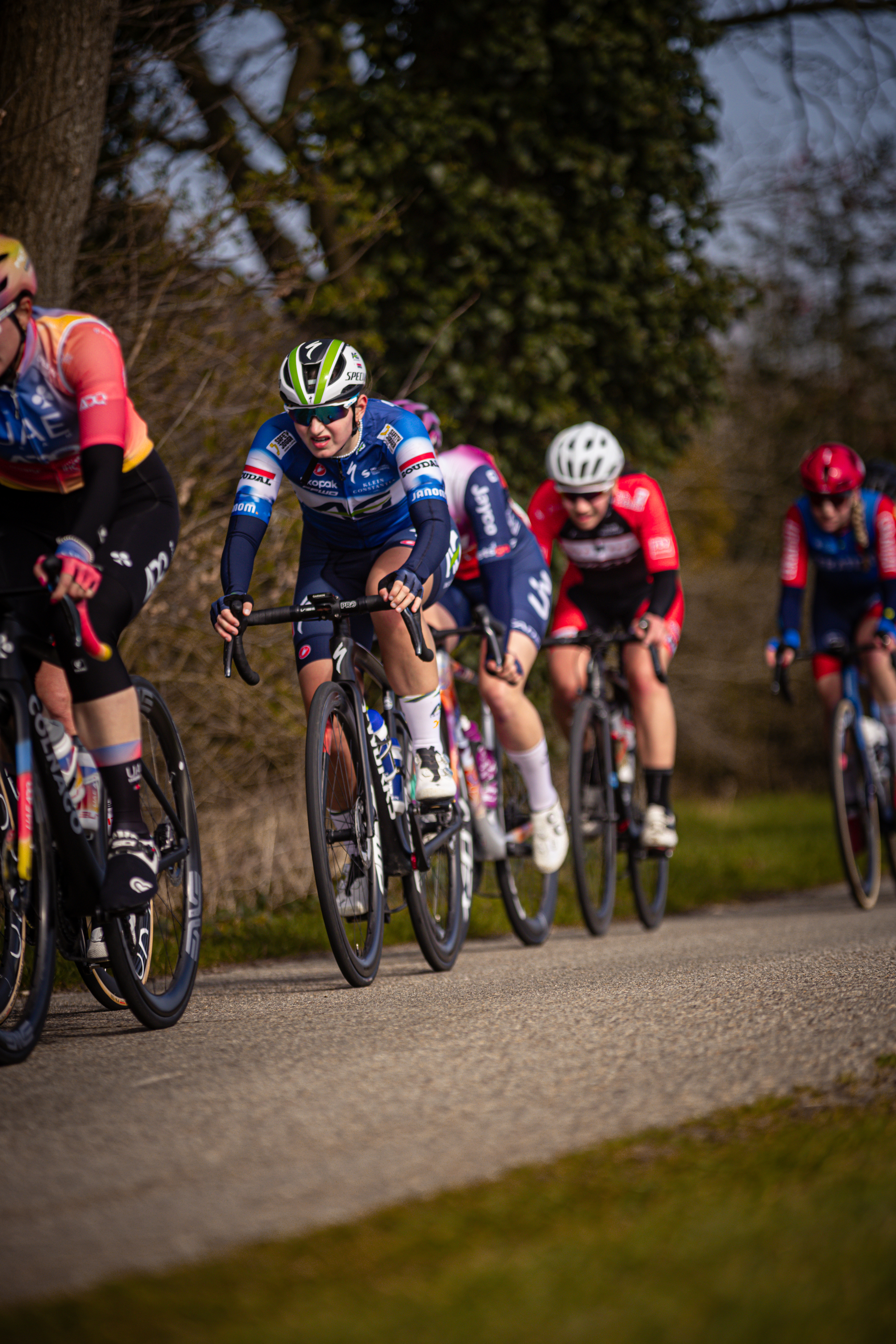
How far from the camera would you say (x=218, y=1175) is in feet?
7.89

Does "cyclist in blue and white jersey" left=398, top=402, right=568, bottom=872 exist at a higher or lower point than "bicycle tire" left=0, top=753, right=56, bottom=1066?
higher

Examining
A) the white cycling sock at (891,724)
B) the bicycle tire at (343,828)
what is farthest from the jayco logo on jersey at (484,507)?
the white cycling sock at (891,724)

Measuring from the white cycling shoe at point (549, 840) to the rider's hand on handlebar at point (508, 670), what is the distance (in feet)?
2.25

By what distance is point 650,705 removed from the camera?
7.28 m

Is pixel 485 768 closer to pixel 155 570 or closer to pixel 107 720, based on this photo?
pixel 155 570

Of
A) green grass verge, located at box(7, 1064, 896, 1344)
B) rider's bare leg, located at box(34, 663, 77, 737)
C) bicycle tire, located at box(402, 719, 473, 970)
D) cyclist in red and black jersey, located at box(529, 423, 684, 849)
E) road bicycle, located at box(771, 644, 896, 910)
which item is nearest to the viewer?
green grass verge, located at box(7, 1064, 896, 1344)

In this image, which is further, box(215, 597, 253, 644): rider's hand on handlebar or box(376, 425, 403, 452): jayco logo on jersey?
box(376, 425, 403, 452): jayco logo on jersey

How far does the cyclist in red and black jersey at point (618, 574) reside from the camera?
6887 millimetres

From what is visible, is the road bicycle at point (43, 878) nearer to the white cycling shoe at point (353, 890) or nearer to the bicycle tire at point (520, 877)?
the white cycling shoe at point (353, 890)

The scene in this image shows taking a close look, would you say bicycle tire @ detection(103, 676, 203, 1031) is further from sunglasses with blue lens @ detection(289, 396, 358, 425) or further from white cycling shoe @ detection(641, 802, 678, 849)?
white cycling shoe @ detection(641, 802, 678, 849)

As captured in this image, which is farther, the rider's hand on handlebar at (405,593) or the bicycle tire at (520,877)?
the bicycle tire at (520,877)

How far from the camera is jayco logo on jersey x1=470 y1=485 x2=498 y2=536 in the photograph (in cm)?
615

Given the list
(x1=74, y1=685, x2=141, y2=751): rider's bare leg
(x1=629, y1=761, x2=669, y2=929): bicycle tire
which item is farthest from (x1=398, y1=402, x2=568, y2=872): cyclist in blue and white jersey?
(x1=74, y1=685, x2=141, y2=751): rider's bare leg

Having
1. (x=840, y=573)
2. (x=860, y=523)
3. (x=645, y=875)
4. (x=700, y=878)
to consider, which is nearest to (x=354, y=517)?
(x=645, y=875)
